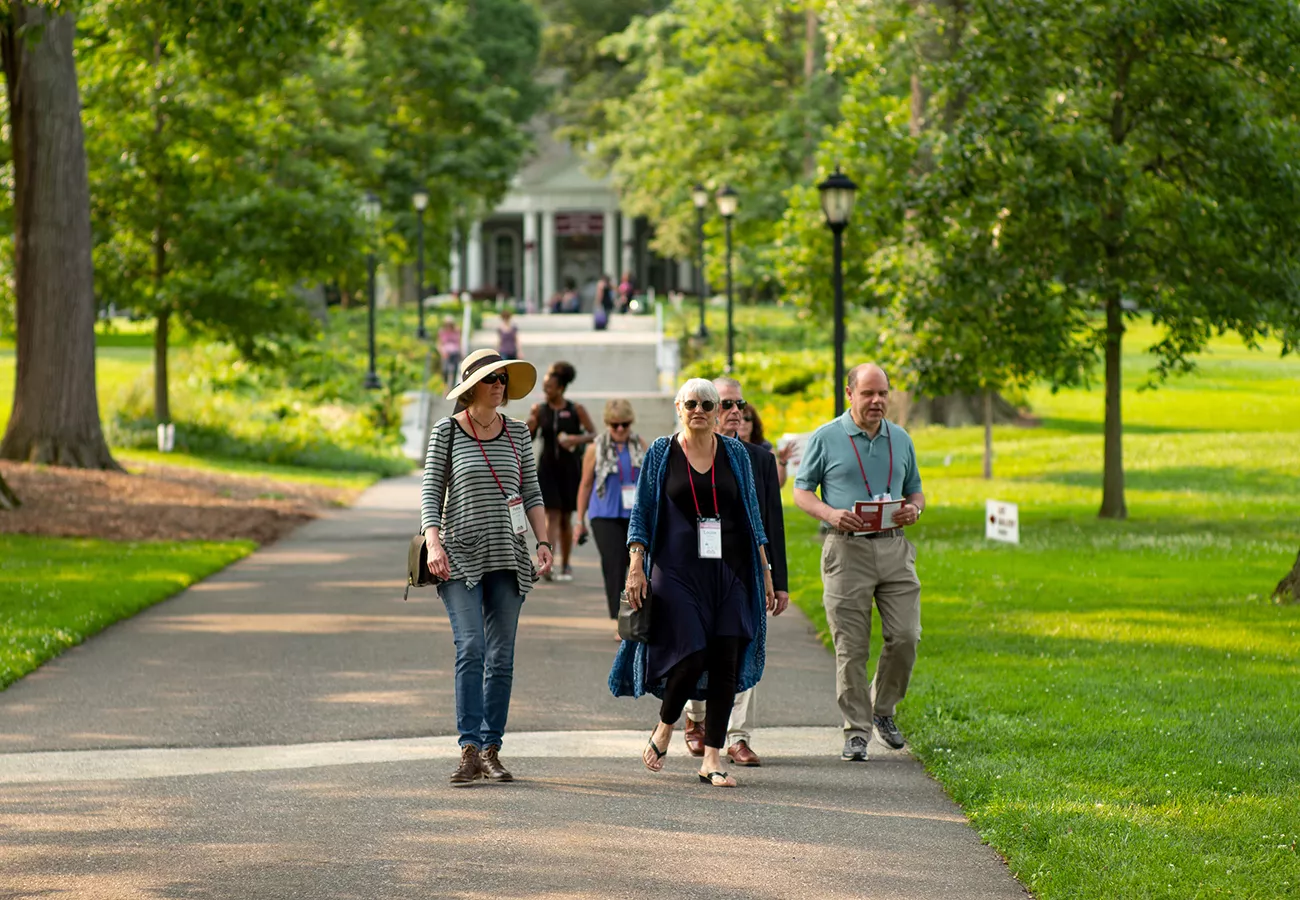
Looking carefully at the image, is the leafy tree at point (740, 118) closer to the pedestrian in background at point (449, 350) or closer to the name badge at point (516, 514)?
the pedestrian in background at point (449, 350)

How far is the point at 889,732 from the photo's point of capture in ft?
28.4

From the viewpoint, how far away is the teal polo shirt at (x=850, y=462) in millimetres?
8328

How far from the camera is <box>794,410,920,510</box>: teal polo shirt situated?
8.33 m

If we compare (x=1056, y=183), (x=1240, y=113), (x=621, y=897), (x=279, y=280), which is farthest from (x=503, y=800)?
(x=279, y=280)

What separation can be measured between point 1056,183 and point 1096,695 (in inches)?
344

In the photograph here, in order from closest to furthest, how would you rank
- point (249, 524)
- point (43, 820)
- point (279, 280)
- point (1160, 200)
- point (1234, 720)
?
point (43, 820), point (1234, 720), point (1160, 200), point (249, 524), point (279, 280)

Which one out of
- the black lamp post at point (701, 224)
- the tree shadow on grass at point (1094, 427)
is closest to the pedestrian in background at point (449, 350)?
the black lamp post at point (701, 224)

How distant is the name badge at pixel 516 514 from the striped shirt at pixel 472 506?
0.03 m

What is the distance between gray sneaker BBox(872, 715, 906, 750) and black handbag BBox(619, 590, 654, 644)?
4.92 feet

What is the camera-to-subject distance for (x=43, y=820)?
23.2ft

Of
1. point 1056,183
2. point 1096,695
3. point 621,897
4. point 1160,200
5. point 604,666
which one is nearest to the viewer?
point 621,897

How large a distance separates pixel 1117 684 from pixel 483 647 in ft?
12.4

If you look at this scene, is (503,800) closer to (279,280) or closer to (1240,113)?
(1240,113)

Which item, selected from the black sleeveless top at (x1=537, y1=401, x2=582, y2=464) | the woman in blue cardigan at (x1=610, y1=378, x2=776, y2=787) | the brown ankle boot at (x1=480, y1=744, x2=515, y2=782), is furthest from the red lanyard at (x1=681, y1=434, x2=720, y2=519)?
the black sleeveless top at (x1=537, y1=401, x2=582, y2=464)
